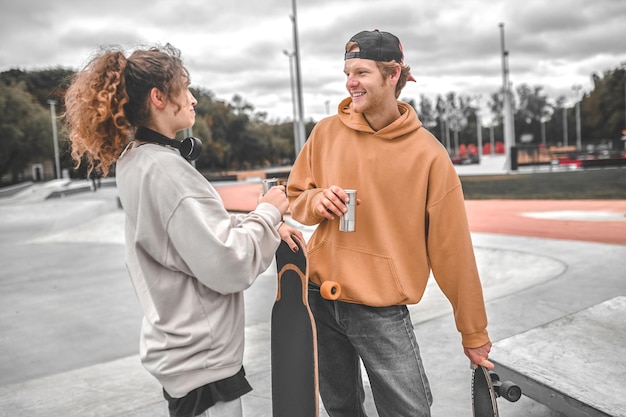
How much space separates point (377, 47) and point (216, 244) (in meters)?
0.99

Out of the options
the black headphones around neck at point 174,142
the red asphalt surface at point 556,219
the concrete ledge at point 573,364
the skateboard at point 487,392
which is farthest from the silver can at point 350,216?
the red asphalt surface at point 556,219

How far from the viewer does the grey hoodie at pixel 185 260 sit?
4.87 feet

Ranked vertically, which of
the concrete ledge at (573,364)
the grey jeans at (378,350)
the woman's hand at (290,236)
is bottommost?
the concrete ledge at (573,364)

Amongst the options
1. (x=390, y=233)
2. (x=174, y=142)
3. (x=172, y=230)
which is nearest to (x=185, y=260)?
(x=172, y=230)

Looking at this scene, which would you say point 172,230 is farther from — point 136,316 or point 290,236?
point 136,316

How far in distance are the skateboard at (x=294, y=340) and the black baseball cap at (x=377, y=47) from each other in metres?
Answer: 0.78

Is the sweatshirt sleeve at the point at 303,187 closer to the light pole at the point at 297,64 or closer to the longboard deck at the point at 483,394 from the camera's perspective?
the longboard deck at the point at 483,394

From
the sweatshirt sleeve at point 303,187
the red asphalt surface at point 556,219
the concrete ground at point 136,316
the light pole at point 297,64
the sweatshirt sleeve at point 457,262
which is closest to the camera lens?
the sweatshirt sleeve at point 457,262

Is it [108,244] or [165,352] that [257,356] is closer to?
[165,352]

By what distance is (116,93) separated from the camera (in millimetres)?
1584

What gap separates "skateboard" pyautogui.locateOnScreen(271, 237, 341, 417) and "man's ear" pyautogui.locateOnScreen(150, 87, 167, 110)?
0.72m

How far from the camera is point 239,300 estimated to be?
1710 millimetres

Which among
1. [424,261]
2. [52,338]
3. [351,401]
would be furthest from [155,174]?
[52,338]

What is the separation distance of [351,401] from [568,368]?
1.18 m
